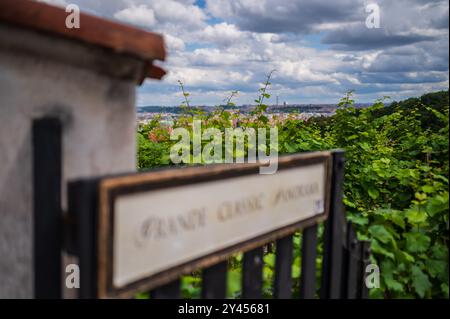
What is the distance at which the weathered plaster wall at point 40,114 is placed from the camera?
140 cm

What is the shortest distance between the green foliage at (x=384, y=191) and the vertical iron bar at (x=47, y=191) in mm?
871

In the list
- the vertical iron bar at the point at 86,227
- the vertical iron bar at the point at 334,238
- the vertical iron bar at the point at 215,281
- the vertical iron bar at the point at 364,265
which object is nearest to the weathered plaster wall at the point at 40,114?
the vertical iron bar at the point at 86,227

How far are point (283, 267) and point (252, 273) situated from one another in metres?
0.21

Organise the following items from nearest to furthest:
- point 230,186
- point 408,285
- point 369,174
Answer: point 230,186 < point 408,285 < point 369,174

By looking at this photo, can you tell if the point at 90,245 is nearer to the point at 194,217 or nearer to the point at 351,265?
the point at 194,217

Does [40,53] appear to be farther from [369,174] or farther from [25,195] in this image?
[369,174]

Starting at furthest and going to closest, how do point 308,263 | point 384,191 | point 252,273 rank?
point 384,191, point 308,263, point 252,273

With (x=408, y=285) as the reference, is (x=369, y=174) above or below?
above

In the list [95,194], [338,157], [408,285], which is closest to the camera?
[95,194]

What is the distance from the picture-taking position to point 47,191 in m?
1.35

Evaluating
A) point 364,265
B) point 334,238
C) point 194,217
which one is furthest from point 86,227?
point 364,265

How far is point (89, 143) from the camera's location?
4.85 feet
